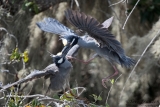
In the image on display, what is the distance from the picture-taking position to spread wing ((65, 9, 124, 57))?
2.12 m

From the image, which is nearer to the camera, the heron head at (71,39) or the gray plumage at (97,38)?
the gray plumage at (97,38)

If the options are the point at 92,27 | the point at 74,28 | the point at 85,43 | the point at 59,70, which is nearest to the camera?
the point at 92,27

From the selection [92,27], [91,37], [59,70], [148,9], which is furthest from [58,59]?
[148,9]

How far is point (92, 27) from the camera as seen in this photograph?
Answer: 2.15 m

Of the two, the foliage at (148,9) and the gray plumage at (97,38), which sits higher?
the gray plumage at (97,38)

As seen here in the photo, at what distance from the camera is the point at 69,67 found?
247cm

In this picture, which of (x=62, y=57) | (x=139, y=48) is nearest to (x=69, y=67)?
(x=62, y=57)

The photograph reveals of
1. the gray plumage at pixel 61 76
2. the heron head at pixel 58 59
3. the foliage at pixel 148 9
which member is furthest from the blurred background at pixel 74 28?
the heron head at pixel 58 59

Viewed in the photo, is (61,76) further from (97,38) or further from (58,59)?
(97,38)

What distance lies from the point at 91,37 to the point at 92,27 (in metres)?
0.19

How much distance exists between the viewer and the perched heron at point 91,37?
7.00 feet

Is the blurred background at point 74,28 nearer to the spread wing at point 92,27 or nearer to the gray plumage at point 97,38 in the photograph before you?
the gray plumage at point 97,38

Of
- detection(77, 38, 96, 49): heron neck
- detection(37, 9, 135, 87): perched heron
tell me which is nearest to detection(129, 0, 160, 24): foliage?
detection(37, 9, 135, 87): perched heron

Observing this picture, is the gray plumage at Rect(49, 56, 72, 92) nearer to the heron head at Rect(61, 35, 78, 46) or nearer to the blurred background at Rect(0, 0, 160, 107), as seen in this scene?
the heron head at Rect(61, 35, 78, 46)
